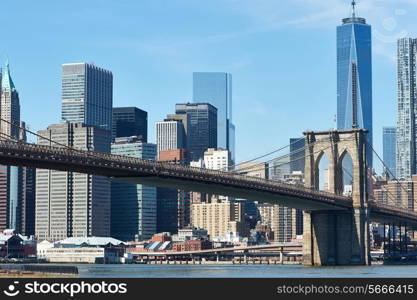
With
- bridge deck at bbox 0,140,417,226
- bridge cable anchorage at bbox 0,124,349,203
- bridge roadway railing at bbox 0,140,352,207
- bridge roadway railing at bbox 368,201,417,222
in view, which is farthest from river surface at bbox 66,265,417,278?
bridge roadway railing at bbox 368,201,417,222

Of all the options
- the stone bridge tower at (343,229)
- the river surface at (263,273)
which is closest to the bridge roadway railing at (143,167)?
the stone bridge tower at (343,229)

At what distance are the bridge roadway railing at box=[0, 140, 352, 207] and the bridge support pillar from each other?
1960 millimetres

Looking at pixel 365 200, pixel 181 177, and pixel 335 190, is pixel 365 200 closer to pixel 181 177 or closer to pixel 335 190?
pixel 335 190

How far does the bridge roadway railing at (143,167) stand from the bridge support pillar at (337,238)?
1.96 m

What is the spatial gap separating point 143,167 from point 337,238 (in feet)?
108

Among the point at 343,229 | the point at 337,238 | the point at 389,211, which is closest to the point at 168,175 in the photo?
the point at 343,229

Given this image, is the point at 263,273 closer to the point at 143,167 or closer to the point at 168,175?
the point at 168,175

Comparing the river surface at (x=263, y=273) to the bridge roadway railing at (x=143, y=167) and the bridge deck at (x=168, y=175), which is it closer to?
the bridge deck at (x=168, y=175)

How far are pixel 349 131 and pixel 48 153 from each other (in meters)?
50.0

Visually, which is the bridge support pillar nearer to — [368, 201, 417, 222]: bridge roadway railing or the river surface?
[368, 201, 417, 222]: bridge roadway railing

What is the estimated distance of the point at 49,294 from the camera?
34719 millimetres

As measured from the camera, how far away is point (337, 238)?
388ft

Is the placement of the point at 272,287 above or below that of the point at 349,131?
below

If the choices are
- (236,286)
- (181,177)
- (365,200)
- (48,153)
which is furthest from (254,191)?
(236,286)
